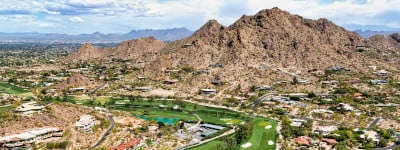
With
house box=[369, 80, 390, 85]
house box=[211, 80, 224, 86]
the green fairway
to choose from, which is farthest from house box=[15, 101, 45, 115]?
house box=[369, 80, 390, 85]

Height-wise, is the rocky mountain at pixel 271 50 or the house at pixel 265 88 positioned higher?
the rocky mountain at pixel 271 50

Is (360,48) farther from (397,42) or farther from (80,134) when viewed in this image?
(80,134)

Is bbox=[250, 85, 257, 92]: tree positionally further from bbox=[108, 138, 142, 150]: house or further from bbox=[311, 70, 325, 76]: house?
bbox=[108, 138, 142, 150]: house

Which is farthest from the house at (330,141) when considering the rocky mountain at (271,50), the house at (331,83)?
the rocky mountain at (271,50)

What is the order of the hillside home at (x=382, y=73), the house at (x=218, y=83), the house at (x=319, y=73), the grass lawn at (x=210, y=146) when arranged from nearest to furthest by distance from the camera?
the grass lawn at (x=210, y=146)
the house at (x=218, y=83)
the hillside home at (x=382, y=73)
the house at (x=319, y=73)

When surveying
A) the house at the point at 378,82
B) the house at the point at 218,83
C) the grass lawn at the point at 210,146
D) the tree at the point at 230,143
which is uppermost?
the house at the point at 378,82

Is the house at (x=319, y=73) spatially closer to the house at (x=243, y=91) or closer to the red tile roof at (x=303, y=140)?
the house at (x=243, y=91)
